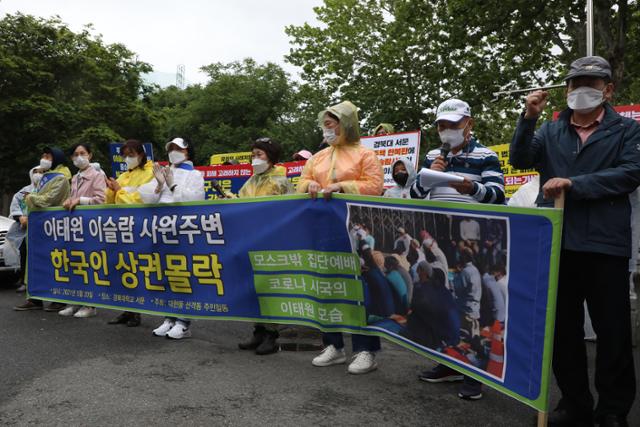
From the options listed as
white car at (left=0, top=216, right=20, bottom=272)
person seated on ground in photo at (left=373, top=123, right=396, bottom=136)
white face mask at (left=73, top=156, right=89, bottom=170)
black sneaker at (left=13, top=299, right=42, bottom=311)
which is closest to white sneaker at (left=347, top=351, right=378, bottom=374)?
white face mask at (left=73, top=156, right=89, bottom=170)

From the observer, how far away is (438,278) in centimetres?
363

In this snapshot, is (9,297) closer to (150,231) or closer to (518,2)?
(150,231)

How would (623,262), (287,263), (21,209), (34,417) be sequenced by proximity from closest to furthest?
(623,262), (34,417), (287,263), (21,209)

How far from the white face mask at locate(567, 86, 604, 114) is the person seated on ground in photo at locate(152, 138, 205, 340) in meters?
3.43

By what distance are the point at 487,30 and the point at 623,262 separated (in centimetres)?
1380

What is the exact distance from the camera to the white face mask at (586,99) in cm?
326

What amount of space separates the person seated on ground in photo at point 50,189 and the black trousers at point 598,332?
18.2 feet

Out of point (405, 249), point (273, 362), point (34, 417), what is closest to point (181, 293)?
point (273, 362)

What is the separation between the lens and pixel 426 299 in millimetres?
3738

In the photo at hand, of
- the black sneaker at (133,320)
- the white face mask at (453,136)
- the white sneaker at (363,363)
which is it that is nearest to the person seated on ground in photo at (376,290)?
the white sneaker at (363,363)

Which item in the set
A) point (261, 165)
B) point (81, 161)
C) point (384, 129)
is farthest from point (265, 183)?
point (384, 129)

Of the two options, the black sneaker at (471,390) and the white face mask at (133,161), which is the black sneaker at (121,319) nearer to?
the white face mask at (133,161)

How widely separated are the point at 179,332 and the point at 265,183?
1.59m

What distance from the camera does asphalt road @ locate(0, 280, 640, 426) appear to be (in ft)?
11.5
